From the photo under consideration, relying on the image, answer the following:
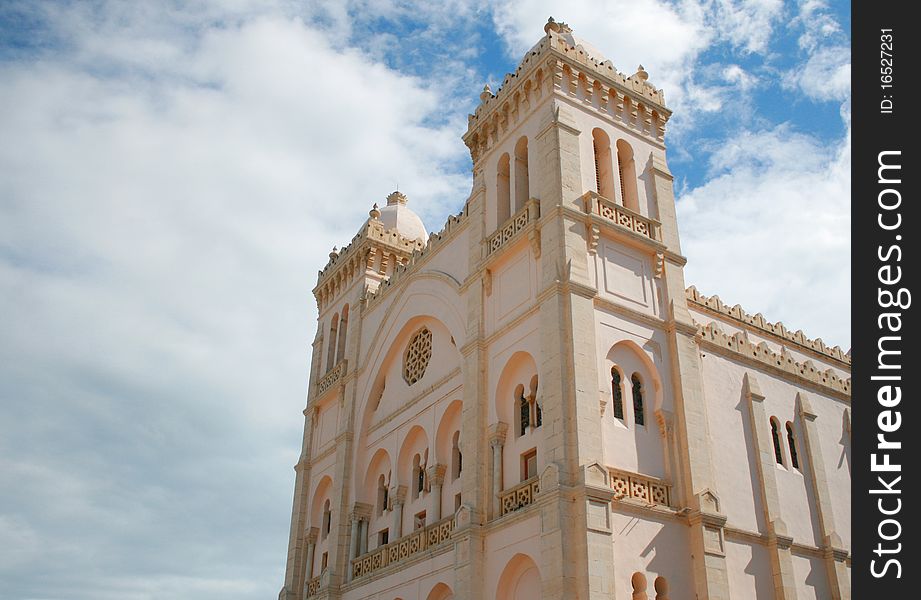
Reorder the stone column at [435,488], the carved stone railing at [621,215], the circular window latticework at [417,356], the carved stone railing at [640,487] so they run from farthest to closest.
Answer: the circular window latticework at [417,356] < the stone column at [435,488] < the carved stone railing at [621,215] < the carved stone railing at [640,487]

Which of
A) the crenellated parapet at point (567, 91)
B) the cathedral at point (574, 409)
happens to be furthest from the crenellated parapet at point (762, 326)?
the crenellated parapet at point (567, 91)

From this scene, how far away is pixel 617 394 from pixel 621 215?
5366 millimetres

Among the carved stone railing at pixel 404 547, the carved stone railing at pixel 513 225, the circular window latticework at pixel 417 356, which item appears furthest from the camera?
the circular window latticework at pixel 417 356

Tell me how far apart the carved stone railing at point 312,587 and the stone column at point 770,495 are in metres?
15.6

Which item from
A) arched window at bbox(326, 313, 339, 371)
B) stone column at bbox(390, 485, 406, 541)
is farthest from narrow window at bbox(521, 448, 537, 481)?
arched window at bbox(326, 313, 339, 371)

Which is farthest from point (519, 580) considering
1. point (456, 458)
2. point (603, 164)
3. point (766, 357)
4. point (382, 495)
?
point (603, 164)

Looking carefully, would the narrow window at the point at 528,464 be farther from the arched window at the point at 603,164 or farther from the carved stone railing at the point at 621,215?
the arched window at the point at 603,164

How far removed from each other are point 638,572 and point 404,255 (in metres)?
19.8

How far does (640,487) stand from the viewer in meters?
20.0

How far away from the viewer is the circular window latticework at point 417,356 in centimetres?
2877

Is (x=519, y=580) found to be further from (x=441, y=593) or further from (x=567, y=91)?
(x=567, y=91)

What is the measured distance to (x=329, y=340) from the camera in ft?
120
